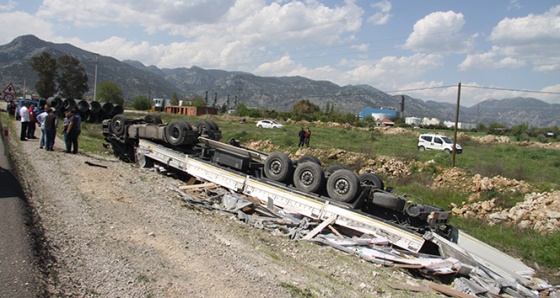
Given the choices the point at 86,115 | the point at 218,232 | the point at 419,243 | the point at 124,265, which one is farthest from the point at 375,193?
the point at 86,115

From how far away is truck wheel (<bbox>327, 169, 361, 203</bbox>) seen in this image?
856 centimetres

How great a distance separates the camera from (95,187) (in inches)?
325

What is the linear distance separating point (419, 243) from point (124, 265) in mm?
5045

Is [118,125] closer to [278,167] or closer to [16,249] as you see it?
[278,167]

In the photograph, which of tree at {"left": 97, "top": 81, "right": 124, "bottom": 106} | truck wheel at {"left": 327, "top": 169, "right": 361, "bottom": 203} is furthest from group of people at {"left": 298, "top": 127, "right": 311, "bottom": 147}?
tree at {"left": 97, "top": 81, "right": 124, "bottom": 106}

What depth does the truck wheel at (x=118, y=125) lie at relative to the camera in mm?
12930

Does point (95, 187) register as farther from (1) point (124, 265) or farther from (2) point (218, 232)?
(1) point (124, 265)

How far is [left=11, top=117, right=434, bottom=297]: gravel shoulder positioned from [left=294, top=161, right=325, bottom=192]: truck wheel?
5.68 feet

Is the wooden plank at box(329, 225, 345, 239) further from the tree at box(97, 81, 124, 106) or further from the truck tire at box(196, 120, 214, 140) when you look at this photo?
the tree at box(97, 81, 124, 106)

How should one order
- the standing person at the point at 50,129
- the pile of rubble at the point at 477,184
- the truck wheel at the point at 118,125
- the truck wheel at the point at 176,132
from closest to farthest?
the truck wheel at the point at 176,132 → the standing person at the point at 50,129 → the truck wheel at the point at 118,125 → the pile of rubble at the point at 477,184

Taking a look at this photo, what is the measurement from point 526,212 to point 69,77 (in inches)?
3192

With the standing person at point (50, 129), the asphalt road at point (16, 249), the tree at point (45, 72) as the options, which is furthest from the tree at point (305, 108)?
the asphalt road at point (16, 249)

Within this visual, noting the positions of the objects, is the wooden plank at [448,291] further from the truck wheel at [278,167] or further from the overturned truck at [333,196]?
the truck wheel at [278,167]

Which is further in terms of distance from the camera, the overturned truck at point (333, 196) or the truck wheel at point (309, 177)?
the truck wheel at point (309, 177)
